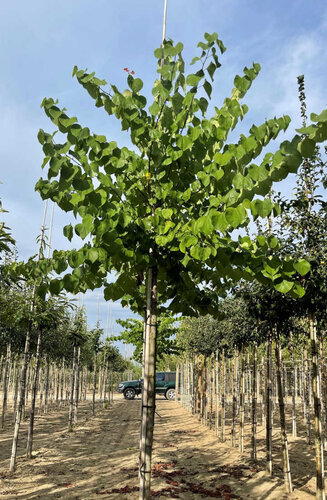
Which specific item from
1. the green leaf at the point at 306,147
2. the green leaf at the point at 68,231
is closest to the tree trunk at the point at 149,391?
the green leaf at the point at 68,231

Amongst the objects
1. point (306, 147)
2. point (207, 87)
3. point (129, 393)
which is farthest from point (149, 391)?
point (129, 393)

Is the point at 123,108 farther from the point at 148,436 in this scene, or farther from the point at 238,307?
the point at 238,307

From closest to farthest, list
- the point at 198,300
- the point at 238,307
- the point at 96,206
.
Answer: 1. the point at 96,206
2. the point at 198,300
3. the point at 238,307

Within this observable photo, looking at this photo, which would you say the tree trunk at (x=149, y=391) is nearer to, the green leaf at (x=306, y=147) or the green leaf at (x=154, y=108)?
the green leaf at (x=154, y=108)

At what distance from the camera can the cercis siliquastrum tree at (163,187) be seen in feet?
9.88

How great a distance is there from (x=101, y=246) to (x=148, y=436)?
5.94 ft

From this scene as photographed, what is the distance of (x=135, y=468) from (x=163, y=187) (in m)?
8.74

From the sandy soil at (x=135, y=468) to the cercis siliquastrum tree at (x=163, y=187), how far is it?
547 cm

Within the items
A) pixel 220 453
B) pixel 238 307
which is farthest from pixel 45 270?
pixel 220 453

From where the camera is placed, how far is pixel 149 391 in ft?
12.6

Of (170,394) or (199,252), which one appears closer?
(199,252)

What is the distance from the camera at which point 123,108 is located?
3457 millimetres

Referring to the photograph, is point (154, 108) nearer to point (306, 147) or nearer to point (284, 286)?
A: point (306, 147)

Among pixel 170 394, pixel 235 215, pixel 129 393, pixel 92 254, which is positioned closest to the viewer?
pixel 235 215
